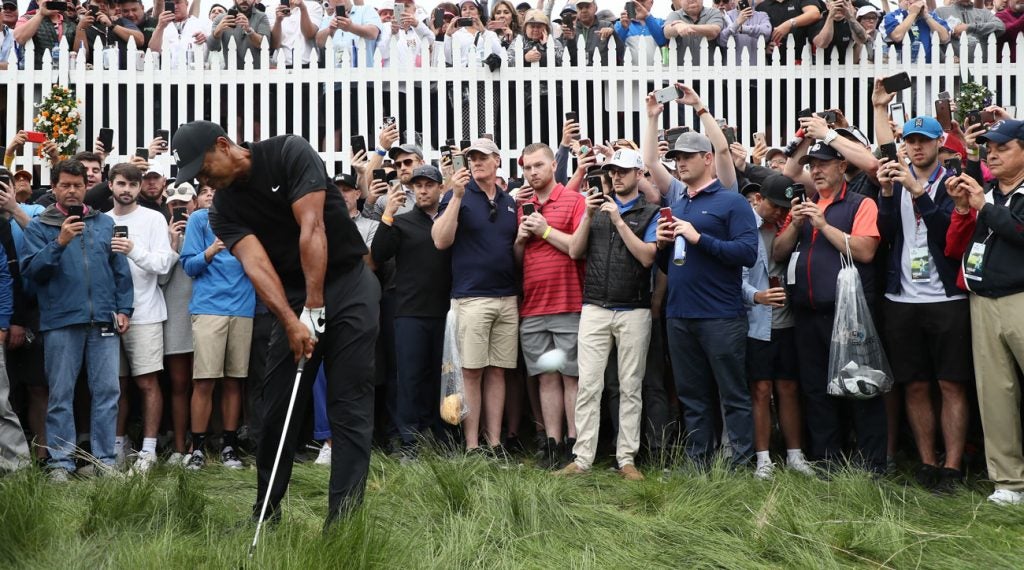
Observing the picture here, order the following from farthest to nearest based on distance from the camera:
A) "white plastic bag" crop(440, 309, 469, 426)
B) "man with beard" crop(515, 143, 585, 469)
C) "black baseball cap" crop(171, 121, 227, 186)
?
"man with beard" crop(515, 143, 585, 469) < "white plastic bag" crop(440, 309, 469, 426) < "black baseball cap" crop(171, 121, 227, 186)

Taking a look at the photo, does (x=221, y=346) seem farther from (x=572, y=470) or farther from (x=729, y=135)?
(x=729, y=135)

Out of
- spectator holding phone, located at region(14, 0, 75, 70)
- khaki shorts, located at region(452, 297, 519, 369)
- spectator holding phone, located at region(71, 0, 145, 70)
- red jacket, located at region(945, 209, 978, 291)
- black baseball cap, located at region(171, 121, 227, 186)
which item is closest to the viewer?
black baseball cap, located at region(171, 121, 227, 186)

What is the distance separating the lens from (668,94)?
28.0ft

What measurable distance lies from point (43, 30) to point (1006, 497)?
11.2 m

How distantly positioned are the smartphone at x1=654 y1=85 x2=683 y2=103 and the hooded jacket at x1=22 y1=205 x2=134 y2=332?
4.37 metres

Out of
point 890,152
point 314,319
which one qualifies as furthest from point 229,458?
point 890,152

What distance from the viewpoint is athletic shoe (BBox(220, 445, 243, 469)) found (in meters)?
8.50

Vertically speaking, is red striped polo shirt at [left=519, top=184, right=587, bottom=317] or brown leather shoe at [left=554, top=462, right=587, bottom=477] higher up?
red striped polo shirt at [left=519, top=184, right=587, bottom=317]

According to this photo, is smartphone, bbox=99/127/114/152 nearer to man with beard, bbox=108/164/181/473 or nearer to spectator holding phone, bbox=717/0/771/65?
man with beard, bbox=108/164/181/473

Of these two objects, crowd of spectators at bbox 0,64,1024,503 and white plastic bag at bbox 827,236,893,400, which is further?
crowd of spectators at bbox 0,64,1024,503

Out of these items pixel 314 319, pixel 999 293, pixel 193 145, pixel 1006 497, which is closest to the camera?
pixel 193 145

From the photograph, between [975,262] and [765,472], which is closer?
[975,262]

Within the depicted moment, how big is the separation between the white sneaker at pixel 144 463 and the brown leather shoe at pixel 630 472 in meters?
3.12

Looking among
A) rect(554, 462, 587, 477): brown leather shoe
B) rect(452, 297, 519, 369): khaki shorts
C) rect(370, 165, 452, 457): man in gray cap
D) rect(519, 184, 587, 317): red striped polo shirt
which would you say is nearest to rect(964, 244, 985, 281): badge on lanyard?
rect(519, 184, 587, 317): red striped polo shirt
